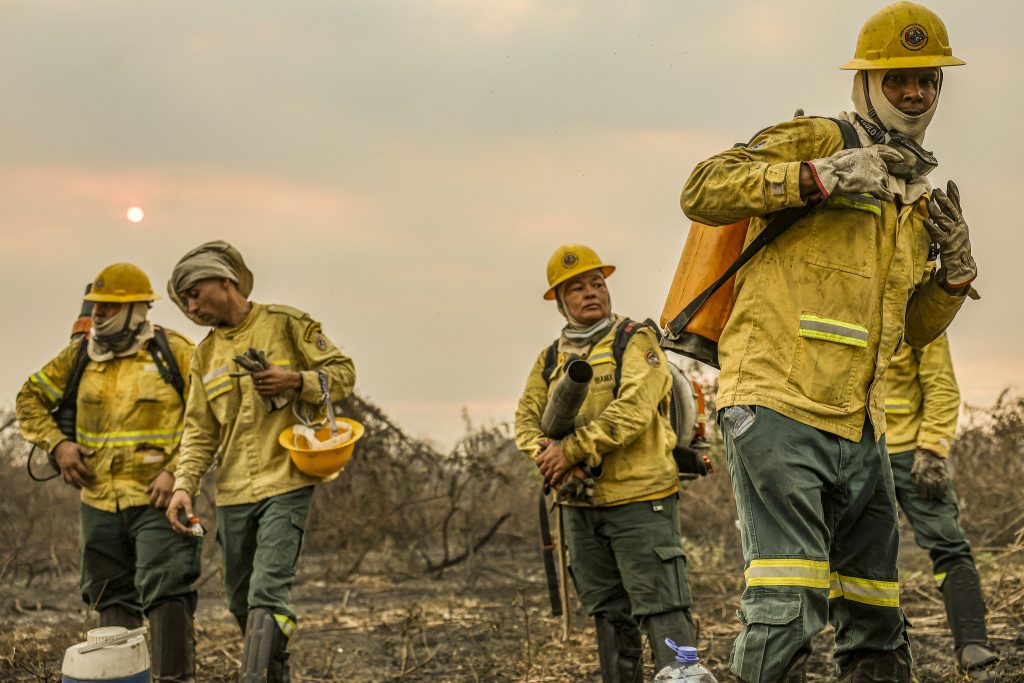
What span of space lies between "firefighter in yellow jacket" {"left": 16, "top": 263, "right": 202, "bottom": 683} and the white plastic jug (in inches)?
56.6

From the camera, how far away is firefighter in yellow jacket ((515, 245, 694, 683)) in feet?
18.0

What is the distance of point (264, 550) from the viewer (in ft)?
19.8

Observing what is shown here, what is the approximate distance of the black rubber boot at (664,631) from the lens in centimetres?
542

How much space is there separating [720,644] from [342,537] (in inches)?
191

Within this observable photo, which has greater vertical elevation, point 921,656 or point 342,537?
point 342,537

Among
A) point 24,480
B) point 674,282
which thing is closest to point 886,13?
point 674,282

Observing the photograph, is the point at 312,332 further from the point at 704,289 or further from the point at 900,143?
the point at 900,143

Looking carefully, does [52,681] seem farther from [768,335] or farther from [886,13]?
[886,13]

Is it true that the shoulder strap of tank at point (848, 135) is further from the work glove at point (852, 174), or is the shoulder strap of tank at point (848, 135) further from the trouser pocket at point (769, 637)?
the trouser pocket at point (769, 637)

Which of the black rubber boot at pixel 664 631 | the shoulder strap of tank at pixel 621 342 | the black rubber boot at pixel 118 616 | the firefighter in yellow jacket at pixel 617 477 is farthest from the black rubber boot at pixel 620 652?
the black rubber boot at pixel 118 616

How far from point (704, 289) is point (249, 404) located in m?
3.03

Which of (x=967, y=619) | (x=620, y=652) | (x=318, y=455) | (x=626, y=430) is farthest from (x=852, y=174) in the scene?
(x=967, y=619)

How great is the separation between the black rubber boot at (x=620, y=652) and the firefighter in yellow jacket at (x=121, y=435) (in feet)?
7.68

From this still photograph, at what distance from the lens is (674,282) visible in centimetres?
442
